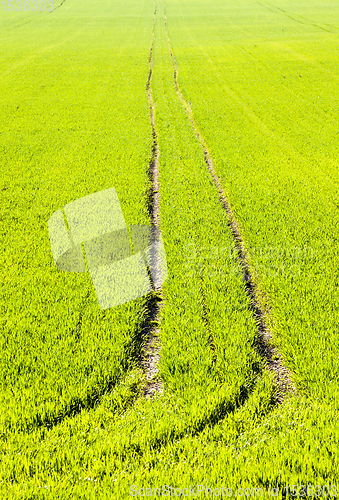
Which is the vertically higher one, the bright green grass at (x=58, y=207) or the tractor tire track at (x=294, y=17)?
the tractor tire track at (x=294, y=17)

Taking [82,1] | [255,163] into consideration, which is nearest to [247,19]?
[82,1]

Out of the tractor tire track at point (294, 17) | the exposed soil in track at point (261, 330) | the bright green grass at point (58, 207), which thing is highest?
the tractor tire track at point (294, 17)

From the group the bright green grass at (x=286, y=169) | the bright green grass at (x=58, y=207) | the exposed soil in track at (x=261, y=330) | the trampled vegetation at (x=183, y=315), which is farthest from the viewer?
the bright green grass at (x=286, y=169)

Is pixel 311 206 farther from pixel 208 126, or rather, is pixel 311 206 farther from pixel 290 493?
pixel 208 126

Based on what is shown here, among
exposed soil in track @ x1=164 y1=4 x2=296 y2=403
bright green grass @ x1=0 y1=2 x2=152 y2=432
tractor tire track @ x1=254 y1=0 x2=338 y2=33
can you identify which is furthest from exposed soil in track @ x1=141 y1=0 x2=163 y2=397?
tractor tire track @ x1=254 y1=0 x2=338 y2=33

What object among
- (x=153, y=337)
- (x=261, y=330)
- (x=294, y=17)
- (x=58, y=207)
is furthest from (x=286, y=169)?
(x=294, y=17)

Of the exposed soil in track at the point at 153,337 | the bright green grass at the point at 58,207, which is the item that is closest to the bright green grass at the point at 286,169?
the exposed soil in track at the point at 153,337

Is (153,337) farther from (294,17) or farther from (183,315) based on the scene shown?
(294,17)

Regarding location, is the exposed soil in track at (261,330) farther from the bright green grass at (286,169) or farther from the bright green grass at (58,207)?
the bright green grass at (58,207)
